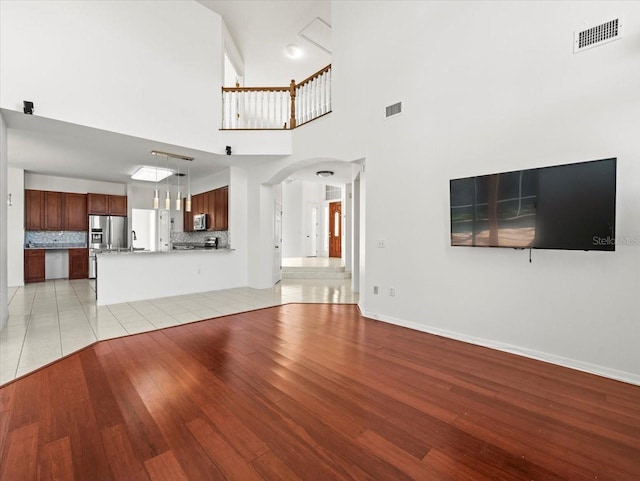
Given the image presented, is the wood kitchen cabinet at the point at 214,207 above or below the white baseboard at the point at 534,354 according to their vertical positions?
above

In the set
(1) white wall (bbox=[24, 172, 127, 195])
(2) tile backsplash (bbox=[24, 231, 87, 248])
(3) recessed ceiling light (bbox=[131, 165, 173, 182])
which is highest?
(3) recessed ceiling light (bbox=[131, 165, 173, 182])

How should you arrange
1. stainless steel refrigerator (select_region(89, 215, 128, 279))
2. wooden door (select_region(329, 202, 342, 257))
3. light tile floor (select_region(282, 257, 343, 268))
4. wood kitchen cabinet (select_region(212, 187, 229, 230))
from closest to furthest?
wood kitchen cabinet (select_region(212, 187, 229, 230)) → stainless steel refrigerator (select_region(89, 215, 128, 279)) → light tile floor (select_region(282, 257, 343, 268)) → wooden door (select_region(329, 202, 342, 257))

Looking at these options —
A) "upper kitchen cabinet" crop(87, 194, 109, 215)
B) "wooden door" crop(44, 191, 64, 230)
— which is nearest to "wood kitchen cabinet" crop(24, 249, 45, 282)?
"wooden door" crop(44, 191, 64, 230)

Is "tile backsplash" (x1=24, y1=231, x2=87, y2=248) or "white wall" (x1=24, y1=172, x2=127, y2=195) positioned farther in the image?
"tile backsplash" (x1=24, y1=231, x2=87, y2=248)

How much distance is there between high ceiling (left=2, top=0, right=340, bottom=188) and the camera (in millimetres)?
4742

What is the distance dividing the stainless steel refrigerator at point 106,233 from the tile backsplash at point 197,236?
4.75ft

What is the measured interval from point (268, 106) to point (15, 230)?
22.3ft

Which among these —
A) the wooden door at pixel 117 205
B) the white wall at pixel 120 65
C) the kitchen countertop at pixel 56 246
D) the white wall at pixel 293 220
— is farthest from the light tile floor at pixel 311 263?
the kitchen countertop at pixel 56 246

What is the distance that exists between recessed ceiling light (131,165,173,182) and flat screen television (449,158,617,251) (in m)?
6.83

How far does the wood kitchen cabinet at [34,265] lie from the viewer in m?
7.45

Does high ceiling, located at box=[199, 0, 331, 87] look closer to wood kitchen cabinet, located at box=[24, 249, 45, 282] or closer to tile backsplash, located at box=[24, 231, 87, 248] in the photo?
tile backsplash, located at box=[24, 231, 87, 248]

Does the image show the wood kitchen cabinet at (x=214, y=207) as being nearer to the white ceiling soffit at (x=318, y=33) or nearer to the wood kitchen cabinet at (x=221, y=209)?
the wood kitchen cabinet at (x=221, y=209)

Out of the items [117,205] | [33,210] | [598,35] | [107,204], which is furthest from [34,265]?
[598,35]

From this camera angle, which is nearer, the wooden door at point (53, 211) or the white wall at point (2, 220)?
the white wall at point (2, 220)
